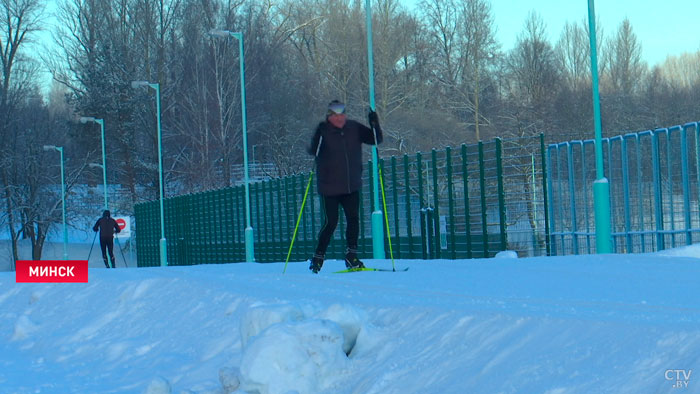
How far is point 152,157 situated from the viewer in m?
59.7

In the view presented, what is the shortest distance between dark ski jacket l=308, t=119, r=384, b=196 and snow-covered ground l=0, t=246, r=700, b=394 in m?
0.89

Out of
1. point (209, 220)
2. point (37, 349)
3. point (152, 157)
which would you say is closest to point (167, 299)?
point (37, 349)

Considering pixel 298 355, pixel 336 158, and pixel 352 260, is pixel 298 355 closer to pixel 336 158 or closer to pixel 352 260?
pixel 336 158

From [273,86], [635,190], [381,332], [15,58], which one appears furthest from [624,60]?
[381,332]

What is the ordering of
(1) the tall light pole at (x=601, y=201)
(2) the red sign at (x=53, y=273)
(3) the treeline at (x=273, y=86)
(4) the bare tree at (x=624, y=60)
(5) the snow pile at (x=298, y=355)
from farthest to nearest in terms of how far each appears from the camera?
(4) the bare tree at (x=624, y=60)
(3) the treeline at (x=273, y=86)
(1) the tall light pole at (x=601, y=201)
(2) the red sign at (x=53, y=273)
(5) the snow pile at (x=298, y=355)

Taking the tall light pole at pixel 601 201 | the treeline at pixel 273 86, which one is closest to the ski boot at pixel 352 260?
the tall light pole at pixel 601 201

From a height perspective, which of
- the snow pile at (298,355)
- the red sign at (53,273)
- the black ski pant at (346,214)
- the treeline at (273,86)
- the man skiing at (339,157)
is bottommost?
the snow pile at (298,355)

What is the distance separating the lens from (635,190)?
1825cm

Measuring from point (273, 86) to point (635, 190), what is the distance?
43.9m

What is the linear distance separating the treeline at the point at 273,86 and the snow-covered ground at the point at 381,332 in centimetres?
4015

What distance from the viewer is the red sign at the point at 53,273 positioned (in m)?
13.1

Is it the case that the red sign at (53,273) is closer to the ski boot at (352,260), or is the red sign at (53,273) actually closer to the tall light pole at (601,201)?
the ski boot at (352,260)

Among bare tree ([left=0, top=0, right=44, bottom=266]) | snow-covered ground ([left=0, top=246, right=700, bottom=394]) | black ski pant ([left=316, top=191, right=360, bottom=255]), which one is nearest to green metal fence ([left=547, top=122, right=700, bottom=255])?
snow-covered ground ([left=0, top=246, right=700, bottom=394])

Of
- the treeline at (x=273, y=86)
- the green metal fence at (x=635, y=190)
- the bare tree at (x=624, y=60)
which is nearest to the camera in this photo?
the green metal fence at (x=635, y=190)
